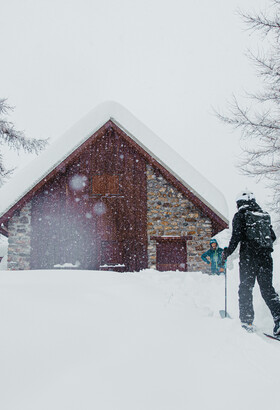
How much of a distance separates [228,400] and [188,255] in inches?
361

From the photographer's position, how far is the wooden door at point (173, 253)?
36.0 ft

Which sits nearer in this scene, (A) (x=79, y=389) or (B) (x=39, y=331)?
(A) (x=79, y=389)

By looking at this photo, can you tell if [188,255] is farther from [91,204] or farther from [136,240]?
[91,204]

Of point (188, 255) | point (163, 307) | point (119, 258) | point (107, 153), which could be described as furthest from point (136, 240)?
point (163, 307)

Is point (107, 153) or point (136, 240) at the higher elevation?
point (107, 153)

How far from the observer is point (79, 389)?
5.36 feet

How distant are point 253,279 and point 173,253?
688 cm

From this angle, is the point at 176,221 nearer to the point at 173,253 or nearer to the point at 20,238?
the point at 173,253

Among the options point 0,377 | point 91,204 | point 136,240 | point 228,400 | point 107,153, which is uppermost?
point 107,153

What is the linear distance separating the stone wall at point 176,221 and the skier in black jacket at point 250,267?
21.4 ft

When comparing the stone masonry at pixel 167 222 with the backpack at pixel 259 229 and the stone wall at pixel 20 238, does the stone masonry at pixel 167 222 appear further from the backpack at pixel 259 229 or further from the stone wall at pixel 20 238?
the backpack at pixel 259 229

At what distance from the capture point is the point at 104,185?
11125 millimetres

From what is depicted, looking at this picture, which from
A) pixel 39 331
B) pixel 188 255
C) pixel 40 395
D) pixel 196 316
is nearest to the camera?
pixel 40 395

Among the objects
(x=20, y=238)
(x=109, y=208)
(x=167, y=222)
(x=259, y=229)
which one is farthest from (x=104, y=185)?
(x=259, y=229)
